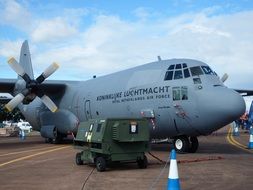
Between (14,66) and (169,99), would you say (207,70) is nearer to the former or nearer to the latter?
(169,99)

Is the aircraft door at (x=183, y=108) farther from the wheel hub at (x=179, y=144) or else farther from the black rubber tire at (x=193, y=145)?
the black rubber tire at (x=193, y=145)

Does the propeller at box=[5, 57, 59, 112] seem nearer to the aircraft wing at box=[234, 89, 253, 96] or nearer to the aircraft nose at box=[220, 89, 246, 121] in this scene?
the aircraft nose at box=[220, 89, 246, 121]

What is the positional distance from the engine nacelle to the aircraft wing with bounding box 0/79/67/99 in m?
1.42

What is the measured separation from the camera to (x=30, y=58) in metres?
30.2

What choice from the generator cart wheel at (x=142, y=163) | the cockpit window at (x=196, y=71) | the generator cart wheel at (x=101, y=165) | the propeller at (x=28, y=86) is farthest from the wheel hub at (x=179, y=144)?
the propeller at (x=28, y=86)

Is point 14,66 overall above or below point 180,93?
above

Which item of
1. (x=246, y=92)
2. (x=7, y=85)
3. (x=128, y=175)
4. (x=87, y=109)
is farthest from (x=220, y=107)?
(x=246, y=92)

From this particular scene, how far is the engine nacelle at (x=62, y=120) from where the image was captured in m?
23.2

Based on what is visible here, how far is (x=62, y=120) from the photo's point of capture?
24.3m

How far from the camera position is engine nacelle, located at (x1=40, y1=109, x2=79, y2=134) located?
76.3ft

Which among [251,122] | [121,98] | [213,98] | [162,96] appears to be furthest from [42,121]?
[251,122]

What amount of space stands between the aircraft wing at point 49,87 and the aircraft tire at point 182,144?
12.0m

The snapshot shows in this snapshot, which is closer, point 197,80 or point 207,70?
point 197,80

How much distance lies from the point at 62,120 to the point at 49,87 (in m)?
2.72
